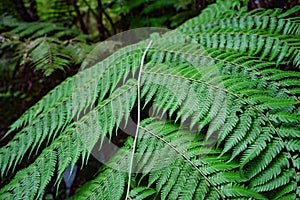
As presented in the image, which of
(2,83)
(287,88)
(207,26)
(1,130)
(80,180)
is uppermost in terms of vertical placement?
(207,26)

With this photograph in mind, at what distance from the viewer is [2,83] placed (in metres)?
2.68

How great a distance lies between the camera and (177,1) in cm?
262

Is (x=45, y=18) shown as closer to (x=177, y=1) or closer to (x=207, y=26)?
(x=177, y=1)

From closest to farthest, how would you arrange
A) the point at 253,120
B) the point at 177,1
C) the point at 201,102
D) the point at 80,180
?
the point at 253,120, the point at 201,102, the point at 80,180, the point at 177,1

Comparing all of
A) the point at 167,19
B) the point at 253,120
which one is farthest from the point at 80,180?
the point at 167,19

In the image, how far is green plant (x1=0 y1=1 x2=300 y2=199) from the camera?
3.10 feet

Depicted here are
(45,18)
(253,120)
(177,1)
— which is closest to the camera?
(253,120)

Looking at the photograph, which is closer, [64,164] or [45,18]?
[64,164]

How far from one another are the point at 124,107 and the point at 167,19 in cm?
166

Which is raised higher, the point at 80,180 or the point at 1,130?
the point at 1,130

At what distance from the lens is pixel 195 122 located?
3.49 ft

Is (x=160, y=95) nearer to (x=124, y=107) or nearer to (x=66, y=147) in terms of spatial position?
(x=124, y=107)

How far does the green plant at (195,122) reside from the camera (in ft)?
3.10

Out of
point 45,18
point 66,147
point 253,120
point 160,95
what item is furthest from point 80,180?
point 45,18
